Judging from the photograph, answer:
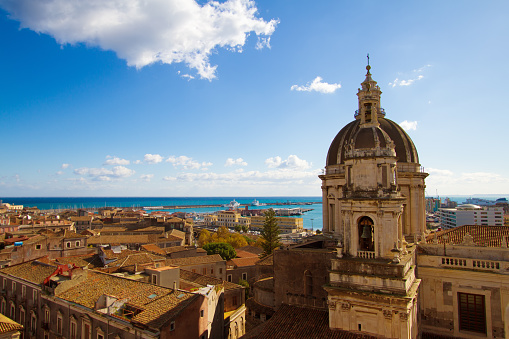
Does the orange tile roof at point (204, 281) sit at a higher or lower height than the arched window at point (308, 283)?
lower

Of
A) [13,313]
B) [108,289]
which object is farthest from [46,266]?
[108,289]

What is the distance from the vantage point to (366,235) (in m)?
18.8

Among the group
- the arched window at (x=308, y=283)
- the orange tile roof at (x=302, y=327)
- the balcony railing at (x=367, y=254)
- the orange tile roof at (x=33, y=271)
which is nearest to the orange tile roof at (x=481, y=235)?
the balcony railing at (x=367, y=254)

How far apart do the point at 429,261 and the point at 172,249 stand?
40.0m

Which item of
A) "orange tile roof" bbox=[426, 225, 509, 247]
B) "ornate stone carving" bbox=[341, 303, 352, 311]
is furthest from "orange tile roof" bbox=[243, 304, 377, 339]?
"orange tile roof" bbox=[426, 225, 509, 247]

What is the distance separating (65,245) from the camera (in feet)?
148

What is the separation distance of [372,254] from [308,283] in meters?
6.73

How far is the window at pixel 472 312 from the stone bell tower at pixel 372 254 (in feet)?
12.9

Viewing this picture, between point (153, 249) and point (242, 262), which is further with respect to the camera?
point (153, 249)

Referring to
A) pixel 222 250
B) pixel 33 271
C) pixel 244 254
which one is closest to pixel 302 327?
pixel 33 271

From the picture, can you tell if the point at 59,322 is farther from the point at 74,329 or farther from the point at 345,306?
the point at 345,306

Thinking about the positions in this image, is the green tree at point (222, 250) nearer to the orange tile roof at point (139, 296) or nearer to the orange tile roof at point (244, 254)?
the orange tile roof at point (244, 254)

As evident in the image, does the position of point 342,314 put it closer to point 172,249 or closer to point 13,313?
point 13,313

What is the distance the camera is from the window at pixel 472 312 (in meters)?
19.5
